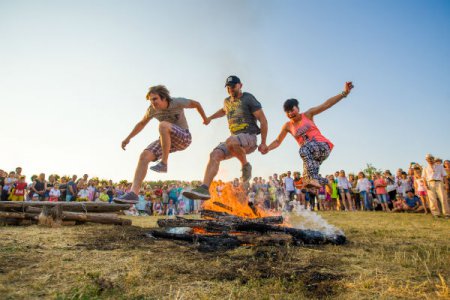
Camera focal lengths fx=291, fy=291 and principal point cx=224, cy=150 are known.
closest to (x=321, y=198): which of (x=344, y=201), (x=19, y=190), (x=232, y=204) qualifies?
(x=344, y=201)

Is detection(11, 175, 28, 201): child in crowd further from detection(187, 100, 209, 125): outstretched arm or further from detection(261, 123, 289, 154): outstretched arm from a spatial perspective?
detection(261, 123, 289, 154): outstretched arm

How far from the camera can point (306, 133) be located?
495cm

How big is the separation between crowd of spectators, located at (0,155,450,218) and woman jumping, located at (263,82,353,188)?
4.77 meters

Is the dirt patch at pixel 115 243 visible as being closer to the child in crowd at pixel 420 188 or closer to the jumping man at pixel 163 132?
the jumping man at pixel 163 132

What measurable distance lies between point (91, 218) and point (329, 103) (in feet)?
16.4

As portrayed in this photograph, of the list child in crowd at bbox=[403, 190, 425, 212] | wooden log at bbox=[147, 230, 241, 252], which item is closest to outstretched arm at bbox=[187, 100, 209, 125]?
wooden log at bbox=[147, 230, 241, 252]

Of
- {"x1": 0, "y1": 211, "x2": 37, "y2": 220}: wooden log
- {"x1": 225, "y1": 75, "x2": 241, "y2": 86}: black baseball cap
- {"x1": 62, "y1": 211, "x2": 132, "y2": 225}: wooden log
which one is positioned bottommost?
{"x1": 62, "y1": 211, "x2": 132, "y2": 225}: wooden log

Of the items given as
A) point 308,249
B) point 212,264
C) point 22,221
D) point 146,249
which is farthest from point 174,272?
point 22,221

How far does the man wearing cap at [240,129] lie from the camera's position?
4945 mm

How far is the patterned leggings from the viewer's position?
187 inches

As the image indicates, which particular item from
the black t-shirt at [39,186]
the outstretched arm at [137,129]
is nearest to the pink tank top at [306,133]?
the outstretched arm at [137,129]

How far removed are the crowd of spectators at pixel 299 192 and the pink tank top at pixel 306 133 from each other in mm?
4758

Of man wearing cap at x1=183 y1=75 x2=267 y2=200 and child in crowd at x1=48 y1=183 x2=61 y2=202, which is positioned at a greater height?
man wearing cap at x1=183 y1=75 x2=267 y2=200

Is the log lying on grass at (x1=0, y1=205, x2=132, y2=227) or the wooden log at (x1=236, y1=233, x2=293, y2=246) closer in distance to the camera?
the wooden log at (x1=236, y1=233, x2=293, y2=246)
